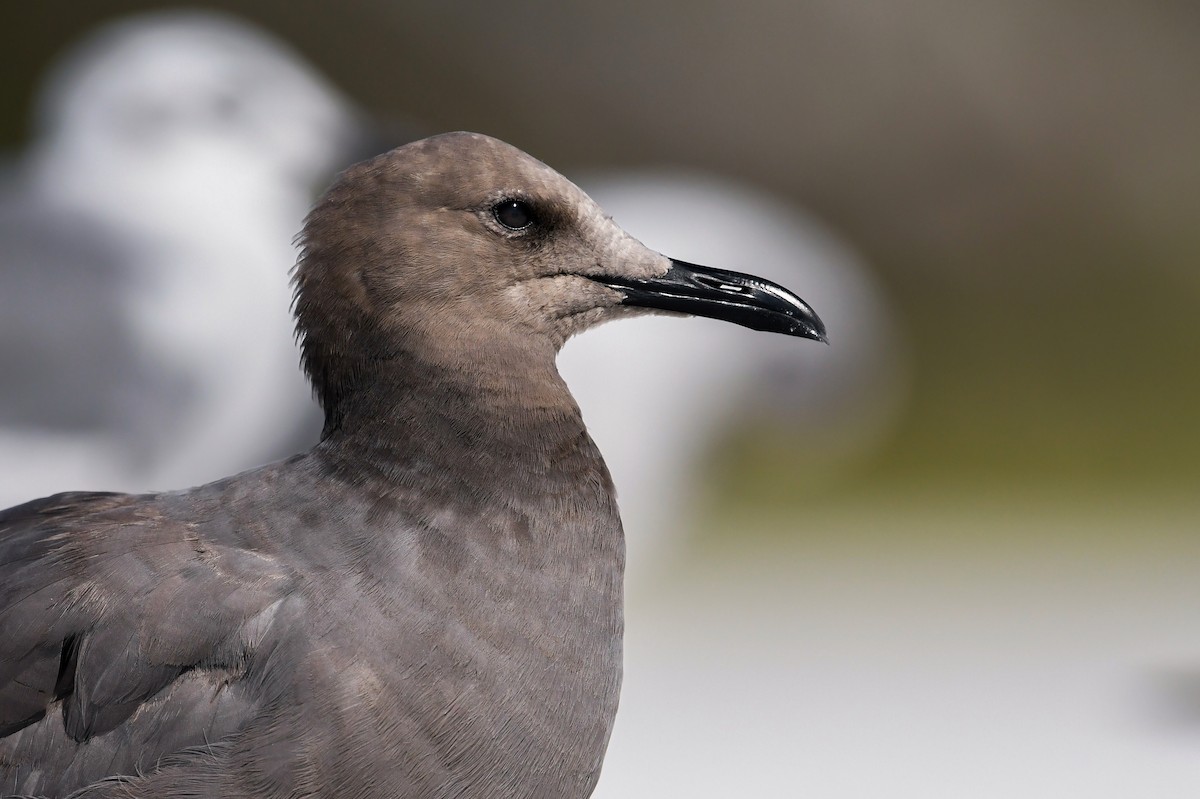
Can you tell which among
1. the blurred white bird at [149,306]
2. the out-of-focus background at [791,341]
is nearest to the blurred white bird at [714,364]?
the out-of-focus background at [791,341]

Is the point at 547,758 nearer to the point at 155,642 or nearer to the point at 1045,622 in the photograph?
the point at 155,642

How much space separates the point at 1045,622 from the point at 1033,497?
665 mm

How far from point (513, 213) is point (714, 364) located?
144 cm

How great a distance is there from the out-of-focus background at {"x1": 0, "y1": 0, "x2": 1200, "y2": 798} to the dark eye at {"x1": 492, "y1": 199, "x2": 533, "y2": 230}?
82 cm

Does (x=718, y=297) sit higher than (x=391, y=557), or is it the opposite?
(x=718, y=297)

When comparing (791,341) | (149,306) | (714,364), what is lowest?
(149,306)

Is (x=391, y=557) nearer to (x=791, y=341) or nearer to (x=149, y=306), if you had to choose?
(x=149, y=306)

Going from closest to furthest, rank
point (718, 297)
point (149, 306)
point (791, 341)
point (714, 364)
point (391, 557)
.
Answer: point (391, 557) < point (718, 297) < point (149, 306) < point (714, 364) < point (791, 341)


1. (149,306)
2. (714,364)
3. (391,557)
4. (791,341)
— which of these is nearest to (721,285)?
(391,557)

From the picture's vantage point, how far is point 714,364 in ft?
7.84

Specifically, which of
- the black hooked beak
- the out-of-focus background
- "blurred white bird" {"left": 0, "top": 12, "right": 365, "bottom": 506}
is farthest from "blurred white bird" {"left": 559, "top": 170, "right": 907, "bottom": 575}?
the black hooked beak

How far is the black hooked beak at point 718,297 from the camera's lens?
999 millimetres

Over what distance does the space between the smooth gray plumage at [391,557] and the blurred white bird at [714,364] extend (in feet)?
3.59

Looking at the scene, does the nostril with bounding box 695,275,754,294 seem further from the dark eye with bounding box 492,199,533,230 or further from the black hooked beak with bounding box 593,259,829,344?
the dark eye with bounding box 492,199,533,230
